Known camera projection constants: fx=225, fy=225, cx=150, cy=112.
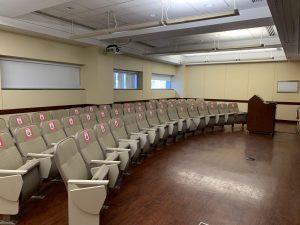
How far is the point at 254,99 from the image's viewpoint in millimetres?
7379

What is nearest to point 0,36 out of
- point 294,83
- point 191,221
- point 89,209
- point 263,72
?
point 89,209

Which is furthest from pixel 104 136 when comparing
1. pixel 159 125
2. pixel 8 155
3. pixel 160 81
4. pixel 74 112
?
pixel 160 81

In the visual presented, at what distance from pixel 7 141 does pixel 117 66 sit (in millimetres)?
6324

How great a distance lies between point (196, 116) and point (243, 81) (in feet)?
15.4

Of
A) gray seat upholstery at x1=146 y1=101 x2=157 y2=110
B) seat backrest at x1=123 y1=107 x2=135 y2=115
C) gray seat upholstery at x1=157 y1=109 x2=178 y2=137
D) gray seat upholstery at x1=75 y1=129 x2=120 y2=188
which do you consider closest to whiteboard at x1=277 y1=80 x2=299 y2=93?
gray seat upholstery at x1=146 y1=101 x2=157 y2=110

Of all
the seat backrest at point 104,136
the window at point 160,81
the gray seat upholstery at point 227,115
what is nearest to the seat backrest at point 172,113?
the gray seat upholstery at point 227,115

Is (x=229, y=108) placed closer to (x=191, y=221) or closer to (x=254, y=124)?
(x=254, y=124)

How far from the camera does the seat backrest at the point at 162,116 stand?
5.97 metres

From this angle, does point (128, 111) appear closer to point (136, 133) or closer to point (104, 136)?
point (136, 133)

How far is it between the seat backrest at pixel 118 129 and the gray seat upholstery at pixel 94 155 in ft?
2.48

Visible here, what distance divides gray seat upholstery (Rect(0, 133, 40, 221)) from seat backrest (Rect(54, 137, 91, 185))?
1.29ft

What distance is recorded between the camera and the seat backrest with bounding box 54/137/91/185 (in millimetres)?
2133

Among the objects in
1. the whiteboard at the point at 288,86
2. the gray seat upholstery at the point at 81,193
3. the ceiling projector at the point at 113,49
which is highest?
the ceiling projector at the point at 113,49

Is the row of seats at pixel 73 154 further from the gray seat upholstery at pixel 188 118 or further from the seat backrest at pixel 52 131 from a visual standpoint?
the gray seat upholstery at pixel 188 118
